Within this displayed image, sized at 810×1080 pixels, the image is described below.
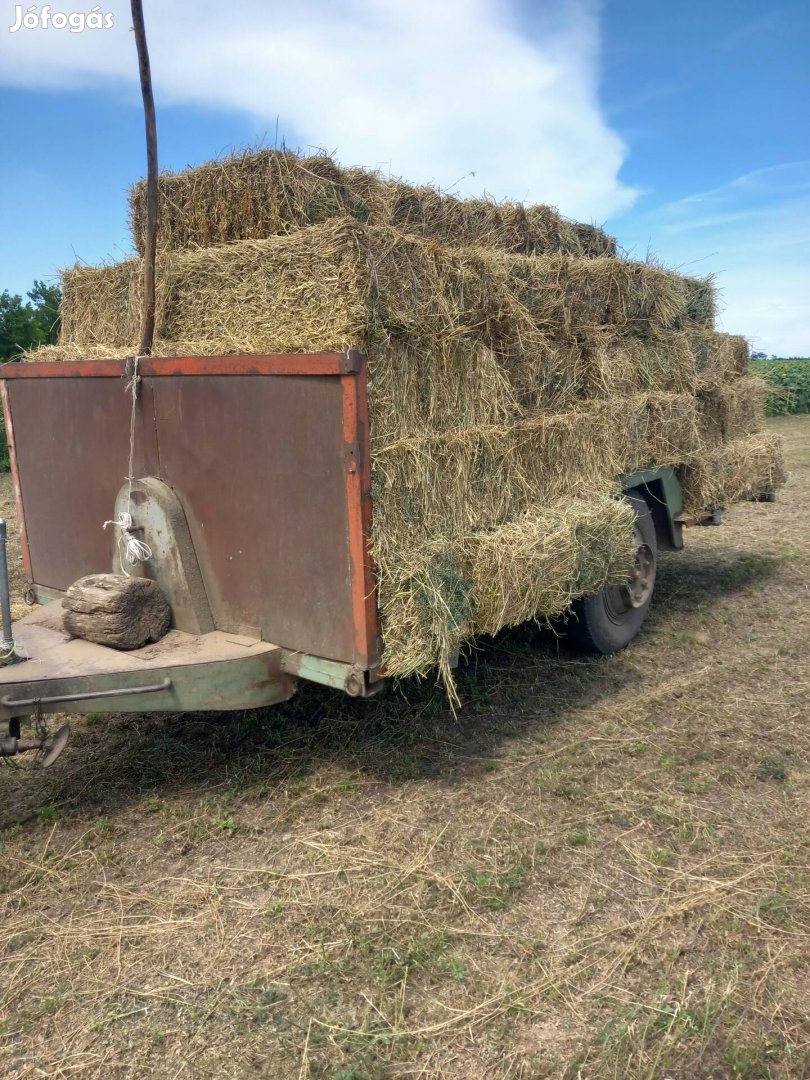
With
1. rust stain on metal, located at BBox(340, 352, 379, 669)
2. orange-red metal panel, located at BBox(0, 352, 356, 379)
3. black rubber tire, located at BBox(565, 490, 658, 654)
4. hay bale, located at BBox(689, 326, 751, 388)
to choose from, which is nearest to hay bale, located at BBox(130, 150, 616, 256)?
orange-red metal panel, located at BBox(0, 352, 356, 379)

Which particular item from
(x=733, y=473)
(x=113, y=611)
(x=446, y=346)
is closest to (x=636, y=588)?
(x=733, y=473)

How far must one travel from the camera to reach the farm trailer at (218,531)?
3.42 metres

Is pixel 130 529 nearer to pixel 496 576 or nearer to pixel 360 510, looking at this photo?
pixel 360 510

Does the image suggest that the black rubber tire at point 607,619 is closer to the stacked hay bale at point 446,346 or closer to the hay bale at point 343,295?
the stacked hay bale at point 446,346

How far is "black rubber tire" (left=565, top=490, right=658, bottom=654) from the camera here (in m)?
5.45

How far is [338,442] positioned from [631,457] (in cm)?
271

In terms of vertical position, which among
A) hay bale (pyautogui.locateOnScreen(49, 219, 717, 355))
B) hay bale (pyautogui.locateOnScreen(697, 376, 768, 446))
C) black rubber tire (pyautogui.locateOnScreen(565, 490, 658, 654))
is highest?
hay bale (pyautogui.locateOnScreen(49, 219, 717, 355))

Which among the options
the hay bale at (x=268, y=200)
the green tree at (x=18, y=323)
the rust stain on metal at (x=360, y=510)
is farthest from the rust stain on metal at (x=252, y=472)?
the green tree at (x=18, y=323)

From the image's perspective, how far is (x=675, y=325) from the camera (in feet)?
20.9

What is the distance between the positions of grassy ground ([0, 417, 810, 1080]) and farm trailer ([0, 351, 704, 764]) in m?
0.59

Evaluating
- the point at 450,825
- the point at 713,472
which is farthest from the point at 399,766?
the point at 713,472

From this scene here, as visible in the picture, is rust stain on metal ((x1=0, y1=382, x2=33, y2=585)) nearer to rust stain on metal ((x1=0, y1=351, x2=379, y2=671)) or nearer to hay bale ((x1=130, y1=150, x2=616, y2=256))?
rust stain on metal ((x1=0, y1=351, x2=379, y2=671))

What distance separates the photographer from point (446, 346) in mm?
3877

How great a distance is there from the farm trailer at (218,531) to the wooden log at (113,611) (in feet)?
0.21
